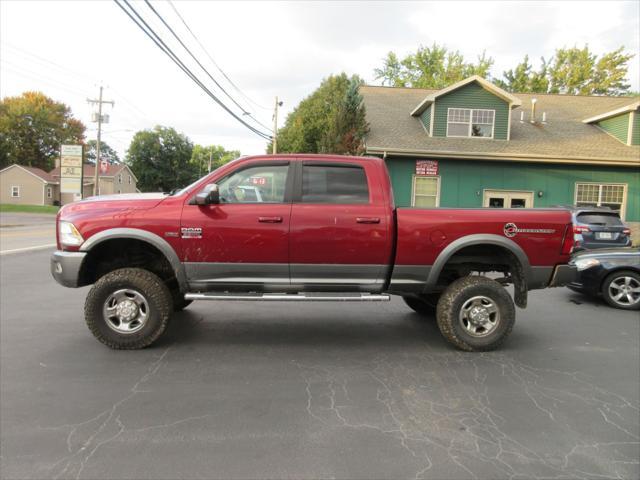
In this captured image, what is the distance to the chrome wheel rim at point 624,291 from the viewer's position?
6.94 meters

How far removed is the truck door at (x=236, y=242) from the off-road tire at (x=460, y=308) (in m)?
1.73

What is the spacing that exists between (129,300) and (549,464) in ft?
12.8

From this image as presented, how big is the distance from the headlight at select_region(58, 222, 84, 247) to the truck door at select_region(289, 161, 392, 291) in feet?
7.02

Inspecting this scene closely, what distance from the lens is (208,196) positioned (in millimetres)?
4473

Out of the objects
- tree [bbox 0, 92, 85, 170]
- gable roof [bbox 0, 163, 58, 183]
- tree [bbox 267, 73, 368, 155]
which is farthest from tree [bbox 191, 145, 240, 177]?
tree [bbox 267, 73, 368, 155]

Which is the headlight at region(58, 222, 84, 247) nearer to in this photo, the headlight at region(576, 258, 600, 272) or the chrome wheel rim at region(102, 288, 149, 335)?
the chrome wheel rim at region(102, 288, 149, 335)

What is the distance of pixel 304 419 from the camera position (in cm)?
328

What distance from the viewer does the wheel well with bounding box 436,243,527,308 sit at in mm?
4863

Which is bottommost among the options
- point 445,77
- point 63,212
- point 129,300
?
point 129,300

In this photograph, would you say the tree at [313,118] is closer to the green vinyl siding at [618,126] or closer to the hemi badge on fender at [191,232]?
the green vinyl siding at [618,126]

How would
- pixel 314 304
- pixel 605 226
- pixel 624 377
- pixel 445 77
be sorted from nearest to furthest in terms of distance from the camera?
pixel 624 377, pixel 314 304, pixel 605 226, pixel 445 77

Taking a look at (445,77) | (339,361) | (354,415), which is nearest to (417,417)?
(354,415)

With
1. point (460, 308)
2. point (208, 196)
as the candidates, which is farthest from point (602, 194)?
point (208, 196)

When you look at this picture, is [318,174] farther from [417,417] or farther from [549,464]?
[549,464]
